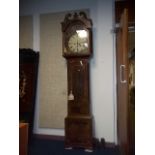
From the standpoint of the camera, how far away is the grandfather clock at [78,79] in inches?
115

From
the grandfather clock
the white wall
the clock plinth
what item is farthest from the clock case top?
the clock plinth

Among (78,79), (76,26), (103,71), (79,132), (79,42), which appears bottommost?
(79,132)

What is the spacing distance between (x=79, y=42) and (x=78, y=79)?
57cm

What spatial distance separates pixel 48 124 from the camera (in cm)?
341

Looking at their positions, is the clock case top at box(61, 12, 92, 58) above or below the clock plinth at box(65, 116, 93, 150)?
above

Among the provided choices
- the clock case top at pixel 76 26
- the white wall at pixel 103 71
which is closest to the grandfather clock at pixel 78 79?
the clock case top at pixel 76 26

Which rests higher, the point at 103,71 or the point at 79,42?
the point at 79,42

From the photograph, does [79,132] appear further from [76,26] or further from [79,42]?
[76,26]

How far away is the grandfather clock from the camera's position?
291cm

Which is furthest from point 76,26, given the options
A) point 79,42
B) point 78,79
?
point 78,79

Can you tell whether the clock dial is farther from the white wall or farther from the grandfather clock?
the white wall

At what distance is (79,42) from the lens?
9.77 ft
